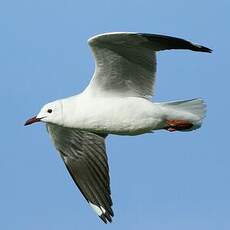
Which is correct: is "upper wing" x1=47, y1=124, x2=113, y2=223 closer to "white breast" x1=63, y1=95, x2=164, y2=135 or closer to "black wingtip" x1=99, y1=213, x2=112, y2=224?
"black wingtip" x1=99, y1=213, x2=112, y2=224

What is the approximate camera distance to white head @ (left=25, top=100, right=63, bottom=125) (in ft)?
41.0

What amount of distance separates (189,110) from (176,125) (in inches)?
9.9

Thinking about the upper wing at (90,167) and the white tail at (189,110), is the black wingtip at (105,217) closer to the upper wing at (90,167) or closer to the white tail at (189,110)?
the upper wing at (90,167)

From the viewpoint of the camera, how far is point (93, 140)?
1399 centimetres

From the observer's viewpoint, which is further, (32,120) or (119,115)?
(32,120)

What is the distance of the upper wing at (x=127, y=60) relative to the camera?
38.0 feet

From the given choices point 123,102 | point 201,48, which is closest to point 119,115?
point 123,102

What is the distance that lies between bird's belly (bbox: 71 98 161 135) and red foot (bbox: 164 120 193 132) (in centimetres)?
17

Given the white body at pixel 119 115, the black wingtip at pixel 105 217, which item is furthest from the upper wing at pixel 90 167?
the white body at pixel 119 115

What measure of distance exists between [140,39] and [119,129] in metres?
1.21

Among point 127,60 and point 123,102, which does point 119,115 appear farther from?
point 127,60

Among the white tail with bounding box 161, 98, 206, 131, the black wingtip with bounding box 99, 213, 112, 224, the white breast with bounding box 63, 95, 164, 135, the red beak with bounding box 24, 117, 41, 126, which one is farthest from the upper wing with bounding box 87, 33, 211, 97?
the black wingtip with bounding box 99, 213, 112, 224

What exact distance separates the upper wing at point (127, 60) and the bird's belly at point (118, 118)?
0.67 ft

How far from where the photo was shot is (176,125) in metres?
12.3
